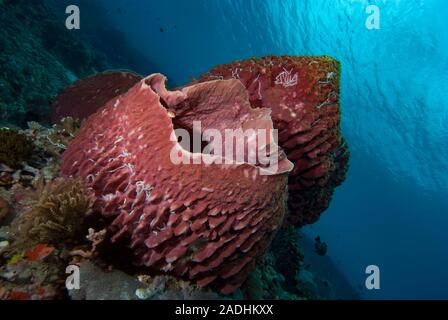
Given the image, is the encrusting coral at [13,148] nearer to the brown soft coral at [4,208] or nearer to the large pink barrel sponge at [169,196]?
the brown soft coral at [4,208]

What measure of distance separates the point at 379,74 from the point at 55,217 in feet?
115

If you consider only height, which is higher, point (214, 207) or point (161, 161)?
point (161, 161)

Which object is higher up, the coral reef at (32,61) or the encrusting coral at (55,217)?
the coral reef at (32,61)

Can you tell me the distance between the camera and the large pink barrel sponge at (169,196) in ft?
7.62

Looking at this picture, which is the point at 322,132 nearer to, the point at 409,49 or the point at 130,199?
the point at 130,199

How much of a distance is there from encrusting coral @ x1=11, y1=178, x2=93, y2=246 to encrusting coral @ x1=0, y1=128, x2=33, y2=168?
1131 mm

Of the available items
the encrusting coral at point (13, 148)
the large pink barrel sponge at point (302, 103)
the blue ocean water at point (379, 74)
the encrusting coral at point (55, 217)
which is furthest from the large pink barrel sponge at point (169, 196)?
the blue ocean water at point (379, 74)

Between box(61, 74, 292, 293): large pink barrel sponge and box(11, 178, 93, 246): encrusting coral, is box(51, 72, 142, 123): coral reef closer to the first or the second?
box(61, 74, 292, 293): large pink barrel sponge

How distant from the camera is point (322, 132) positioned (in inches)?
161

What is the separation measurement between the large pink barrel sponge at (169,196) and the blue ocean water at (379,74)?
50.9 feet

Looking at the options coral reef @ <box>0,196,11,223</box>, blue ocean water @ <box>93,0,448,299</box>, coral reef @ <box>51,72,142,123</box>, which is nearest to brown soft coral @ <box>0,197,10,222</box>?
coral reef @ <box>0,196,11,223</box>

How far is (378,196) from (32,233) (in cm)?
6739

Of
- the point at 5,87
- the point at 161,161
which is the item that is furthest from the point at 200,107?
the point at 5,87

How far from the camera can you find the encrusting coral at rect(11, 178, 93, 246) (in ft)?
7.87
